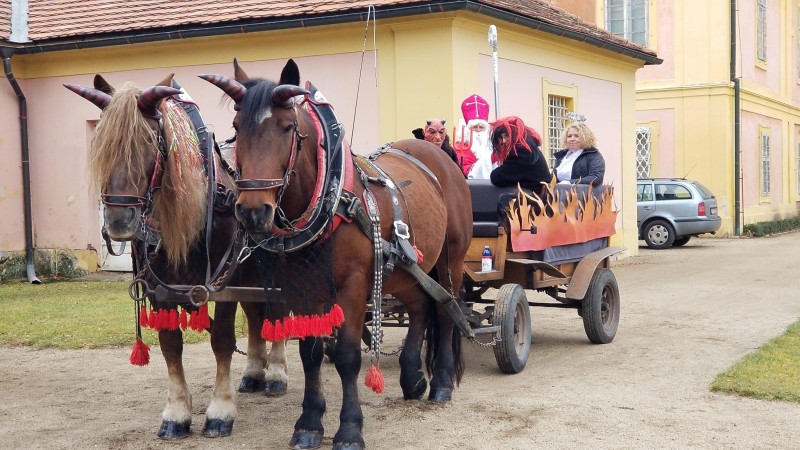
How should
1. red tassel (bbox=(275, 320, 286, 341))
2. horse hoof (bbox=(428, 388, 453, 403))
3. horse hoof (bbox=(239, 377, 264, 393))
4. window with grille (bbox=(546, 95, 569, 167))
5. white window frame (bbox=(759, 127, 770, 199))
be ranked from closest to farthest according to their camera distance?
red tassel (bbox=(275, 320, 286, 341)) < horse hoof (bbox=(428, 388, 453, 403)) < horse hoof (bbox=(239, 377, 264, 393)) < window with grille (bbox=(546, 95, 569, 167)) < white window frame (bbox=(759, 127, 770, 199))

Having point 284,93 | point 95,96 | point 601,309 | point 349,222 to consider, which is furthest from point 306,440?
point 601,309

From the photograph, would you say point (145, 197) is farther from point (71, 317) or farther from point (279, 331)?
point (71, 317)

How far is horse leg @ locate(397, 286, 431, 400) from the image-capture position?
618 cm

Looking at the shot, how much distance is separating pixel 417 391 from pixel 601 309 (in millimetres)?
2788

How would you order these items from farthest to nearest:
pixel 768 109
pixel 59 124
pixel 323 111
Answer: pixel 768 109 < pixel 59 124 < pixel 323 111

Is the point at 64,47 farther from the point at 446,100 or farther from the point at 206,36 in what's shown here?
the point at 446,100

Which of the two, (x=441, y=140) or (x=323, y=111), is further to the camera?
(x=441, y=140)

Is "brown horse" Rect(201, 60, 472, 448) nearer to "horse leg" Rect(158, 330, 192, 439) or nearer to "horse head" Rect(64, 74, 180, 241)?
"horse head" Rect(64, 74, 180, 241)

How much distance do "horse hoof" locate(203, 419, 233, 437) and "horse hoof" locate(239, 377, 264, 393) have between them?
1.34m

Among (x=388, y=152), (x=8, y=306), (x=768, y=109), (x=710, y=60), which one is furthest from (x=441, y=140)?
(x=768, y=109)

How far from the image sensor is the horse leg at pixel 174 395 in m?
5.25

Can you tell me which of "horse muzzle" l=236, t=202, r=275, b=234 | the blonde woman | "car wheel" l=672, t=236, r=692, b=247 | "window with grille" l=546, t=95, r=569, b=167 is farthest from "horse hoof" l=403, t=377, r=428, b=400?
"car wheel" l=672, t=236, r=692, b=247

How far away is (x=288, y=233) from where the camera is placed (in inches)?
184

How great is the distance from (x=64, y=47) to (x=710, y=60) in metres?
16.0
